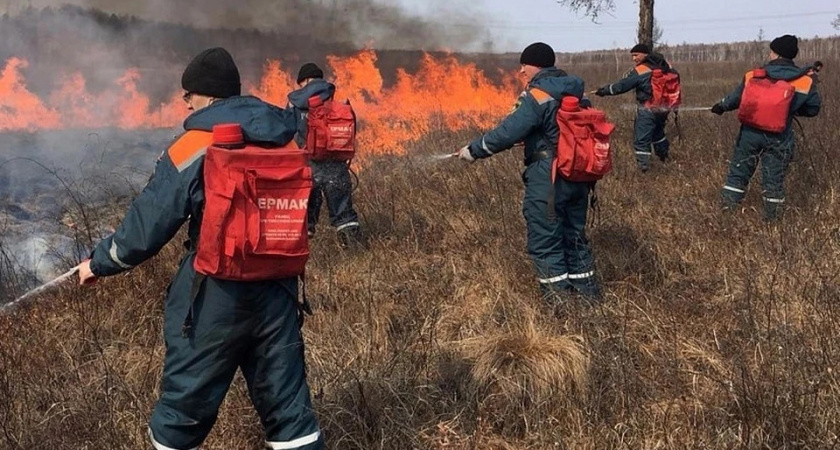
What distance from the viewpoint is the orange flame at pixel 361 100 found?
44.9 feet

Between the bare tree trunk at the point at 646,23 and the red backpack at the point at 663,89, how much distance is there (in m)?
2.48

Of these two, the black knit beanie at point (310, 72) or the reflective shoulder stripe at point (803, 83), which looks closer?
the reflective shoulder stripe at point (803, 83)

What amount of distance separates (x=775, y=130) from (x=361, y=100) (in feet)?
33.2

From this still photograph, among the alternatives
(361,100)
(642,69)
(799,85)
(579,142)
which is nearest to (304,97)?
(579,142)

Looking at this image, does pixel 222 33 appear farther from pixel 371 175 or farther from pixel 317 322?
pixel 317 322

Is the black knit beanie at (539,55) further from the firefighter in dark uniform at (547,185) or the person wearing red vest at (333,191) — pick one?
the person wearing red vest at (333,191)

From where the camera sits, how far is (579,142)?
14.1ft

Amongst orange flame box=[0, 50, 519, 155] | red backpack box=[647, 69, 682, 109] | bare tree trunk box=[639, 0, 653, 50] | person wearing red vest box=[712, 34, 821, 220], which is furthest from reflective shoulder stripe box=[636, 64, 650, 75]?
orange flame box=[0, 50, 519, 155]

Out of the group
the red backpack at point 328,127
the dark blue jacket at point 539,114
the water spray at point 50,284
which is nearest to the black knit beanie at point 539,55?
the dark blue jacket at point 539,114

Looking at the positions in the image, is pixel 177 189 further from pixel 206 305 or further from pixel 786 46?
pixel 786 46

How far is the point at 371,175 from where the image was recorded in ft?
29.6

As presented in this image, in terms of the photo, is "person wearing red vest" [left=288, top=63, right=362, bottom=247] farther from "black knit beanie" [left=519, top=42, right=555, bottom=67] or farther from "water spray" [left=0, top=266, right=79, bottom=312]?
"water spray" [left=0, top=266, right=79, bottom=312]

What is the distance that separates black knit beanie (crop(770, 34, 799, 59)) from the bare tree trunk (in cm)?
572

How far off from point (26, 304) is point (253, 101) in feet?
9.59
